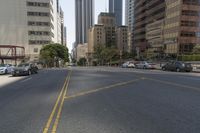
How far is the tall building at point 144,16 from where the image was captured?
353 feet

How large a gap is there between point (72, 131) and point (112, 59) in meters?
108

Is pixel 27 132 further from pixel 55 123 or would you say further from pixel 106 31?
pixel 106 31

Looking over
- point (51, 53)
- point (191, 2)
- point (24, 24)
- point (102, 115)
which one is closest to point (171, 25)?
point (191, 2)

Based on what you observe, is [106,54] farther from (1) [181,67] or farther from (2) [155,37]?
(1) [181,67]

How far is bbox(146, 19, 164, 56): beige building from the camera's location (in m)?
100

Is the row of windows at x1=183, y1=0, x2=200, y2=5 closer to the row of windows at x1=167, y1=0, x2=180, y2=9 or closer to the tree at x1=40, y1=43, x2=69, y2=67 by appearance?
the row of windows at x1=167, y1=0, x2=180, y2=9

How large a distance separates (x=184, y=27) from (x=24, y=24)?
190 feet

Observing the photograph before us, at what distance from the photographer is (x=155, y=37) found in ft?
351

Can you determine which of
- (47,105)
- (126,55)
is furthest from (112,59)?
(47,105)

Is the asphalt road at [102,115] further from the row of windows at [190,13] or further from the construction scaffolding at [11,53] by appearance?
the row of windows at [190,13]

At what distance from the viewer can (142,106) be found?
9062mm

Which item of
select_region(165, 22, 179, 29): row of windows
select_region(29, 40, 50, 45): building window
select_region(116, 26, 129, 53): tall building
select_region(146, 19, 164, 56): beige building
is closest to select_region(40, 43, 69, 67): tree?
select_region(29, 40, 50, 45): building window

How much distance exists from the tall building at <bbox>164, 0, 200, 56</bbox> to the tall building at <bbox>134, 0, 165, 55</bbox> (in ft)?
49.0

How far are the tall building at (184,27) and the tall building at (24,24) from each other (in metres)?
47.9
